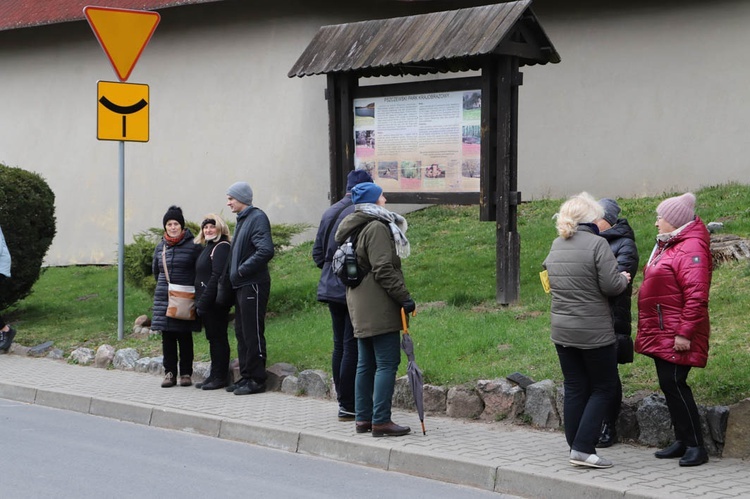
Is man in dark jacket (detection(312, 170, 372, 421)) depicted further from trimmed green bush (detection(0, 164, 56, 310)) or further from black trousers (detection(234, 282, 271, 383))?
trimmed green bush (detection(0, 164, 56, 310))

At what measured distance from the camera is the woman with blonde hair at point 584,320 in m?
6.76

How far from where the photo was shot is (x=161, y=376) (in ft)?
36.7

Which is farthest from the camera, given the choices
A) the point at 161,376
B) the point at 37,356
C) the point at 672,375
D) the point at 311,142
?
the point at 311,142

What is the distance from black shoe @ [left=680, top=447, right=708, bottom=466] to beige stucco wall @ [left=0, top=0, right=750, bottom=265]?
1089cm

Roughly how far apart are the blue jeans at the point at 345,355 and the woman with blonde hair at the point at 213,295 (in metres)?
1.86

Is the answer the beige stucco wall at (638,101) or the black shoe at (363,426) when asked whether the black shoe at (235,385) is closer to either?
the black shoe at (363,426)

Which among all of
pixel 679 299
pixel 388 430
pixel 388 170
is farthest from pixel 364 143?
pixel 679 299

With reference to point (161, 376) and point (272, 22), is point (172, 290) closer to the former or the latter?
point (161, 376)

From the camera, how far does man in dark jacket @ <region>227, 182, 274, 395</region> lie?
9688mm

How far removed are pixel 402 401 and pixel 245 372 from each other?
5.91ft

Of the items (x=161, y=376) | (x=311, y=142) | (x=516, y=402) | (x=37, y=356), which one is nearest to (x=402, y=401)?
(x=516, y=402)

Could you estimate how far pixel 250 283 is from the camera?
9805 millimetres

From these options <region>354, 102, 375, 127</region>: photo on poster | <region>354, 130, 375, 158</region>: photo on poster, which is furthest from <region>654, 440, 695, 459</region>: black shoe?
<region>354, 102, 375, 127</region>: photo on poster

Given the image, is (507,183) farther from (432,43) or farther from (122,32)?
(122,32)
